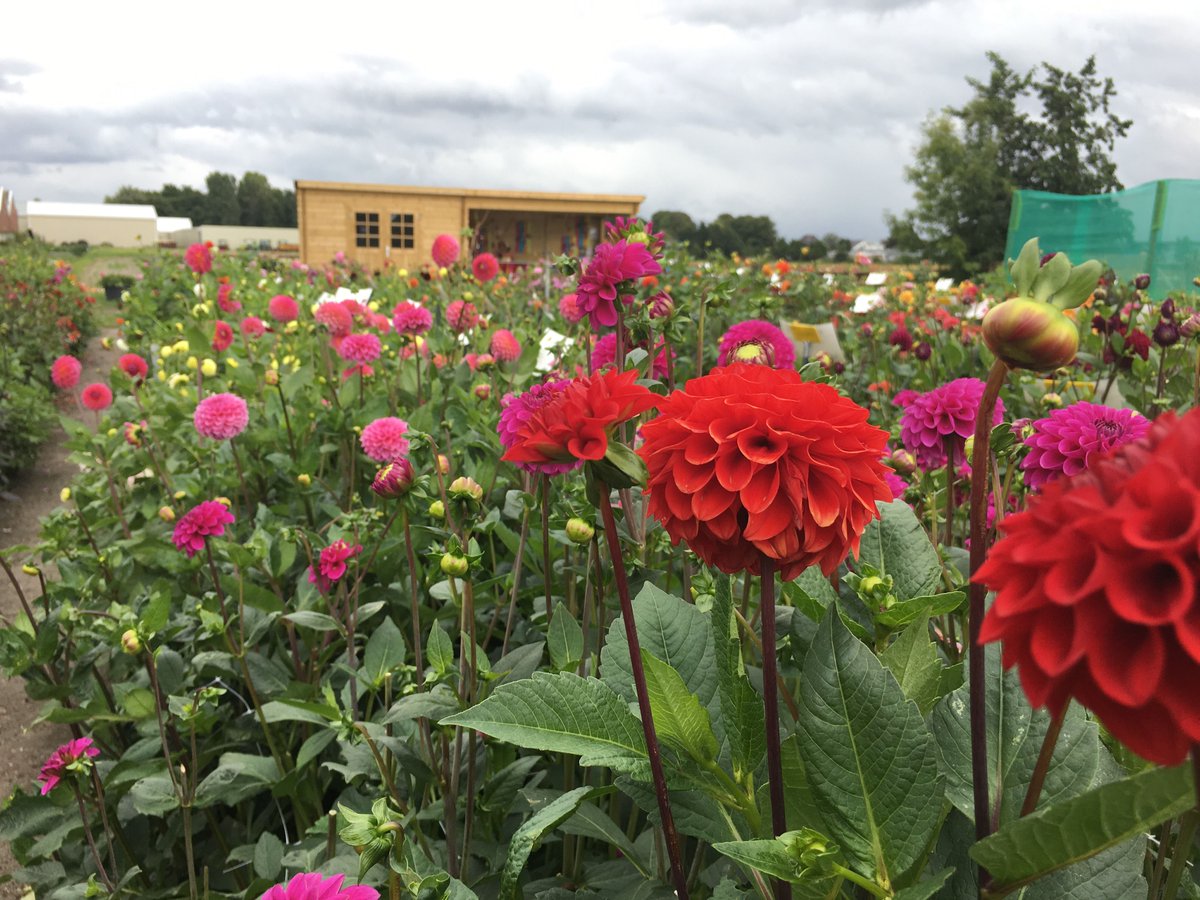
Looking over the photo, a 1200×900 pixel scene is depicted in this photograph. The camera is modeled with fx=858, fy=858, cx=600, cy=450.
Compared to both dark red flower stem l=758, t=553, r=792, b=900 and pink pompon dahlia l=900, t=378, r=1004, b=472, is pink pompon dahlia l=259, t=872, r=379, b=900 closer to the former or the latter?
dark red flower stem l=758, t=553, r=792, b=900

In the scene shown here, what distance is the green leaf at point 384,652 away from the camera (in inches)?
56.0

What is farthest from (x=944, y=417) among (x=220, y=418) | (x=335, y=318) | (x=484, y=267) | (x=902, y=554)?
(x=484, y=267)

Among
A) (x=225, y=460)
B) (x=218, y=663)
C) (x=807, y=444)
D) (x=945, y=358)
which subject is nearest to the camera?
(x=807, y=444)

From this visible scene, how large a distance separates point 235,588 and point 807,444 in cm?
163

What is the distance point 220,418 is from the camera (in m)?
2.21

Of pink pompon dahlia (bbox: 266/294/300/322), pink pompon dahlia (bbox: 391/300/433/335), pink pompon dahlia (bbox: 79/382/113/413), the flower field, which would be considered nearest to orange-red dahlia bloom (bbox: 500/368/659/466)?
the flower field

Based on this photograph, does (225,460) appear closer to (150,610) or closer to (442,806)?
(150,610)

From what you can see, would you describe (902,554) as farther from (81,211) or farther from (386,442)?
(81,211)

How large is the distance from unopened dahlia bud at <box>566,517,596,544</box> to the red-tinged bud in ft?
1.93

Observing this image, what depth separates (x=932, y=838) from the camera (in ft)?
2.20

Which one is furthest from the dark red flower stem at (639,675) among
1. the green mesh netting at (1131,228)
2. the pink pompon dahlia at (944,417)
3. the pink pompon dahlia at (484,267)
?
the green mesh netting at (1131,228)

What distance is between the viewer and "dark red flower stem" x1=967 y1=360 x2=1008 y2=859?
1.98 feet

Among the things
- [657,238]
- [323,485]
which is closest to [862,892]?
[657,238]

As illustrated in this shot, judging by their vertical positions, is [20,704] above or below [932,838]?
below
